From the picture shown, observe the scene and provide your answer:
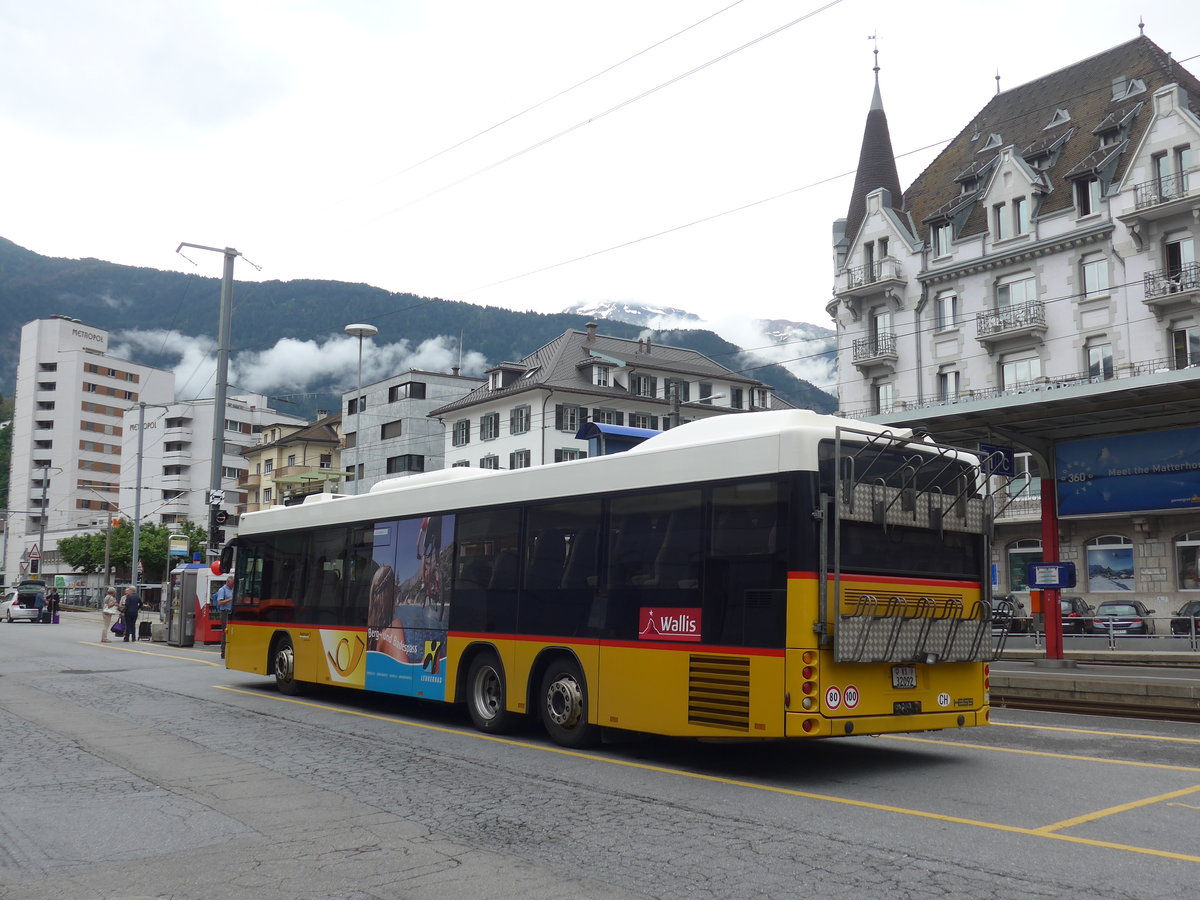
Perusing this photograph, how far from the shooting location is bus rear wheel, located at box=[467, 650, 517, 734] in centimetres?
1252

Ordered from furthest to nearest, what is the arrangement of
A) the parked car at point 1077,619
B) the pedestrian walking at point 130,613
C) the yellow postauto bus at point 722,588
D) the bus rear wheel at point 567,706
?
the parked car at point 1077,619
the pedestrian walking at point 130,613
the bus rear wheel at point 567,706
the yellow postauto bus at point 722,588

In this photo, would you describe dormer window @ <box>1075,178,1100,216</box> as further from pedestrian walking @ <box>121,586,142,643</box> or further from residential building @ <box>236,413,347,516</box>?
residential building @ <box>236,413,347,516</box>

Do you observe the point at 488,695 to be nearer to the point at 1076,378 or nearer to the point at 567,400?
the point at 1076,378

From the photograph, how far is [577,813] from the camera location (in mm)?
7984

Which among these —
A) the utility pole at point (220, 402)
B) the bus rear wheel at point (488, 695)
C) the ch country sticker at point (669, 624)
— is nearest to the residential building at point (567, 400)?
the utility pole at point (220, 402)

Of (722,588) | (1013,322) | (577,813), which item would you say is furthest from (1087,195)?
(577,813)

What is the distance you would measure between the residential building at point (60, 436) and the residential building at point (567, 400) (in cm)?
6653

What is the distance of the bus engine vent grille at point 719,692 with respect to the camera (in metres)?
9.58

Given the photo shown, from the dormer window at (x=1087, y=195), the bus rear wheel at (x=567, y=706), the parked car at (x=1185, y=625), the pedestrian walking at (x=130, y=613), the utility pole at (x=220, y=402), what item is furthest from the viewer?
the dormer window at (x=1087, y=195)

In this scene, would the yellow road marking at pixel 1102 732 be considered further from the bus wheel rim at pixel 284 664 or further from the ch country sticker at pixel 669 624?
the bus wheel rim at pixel 284 664

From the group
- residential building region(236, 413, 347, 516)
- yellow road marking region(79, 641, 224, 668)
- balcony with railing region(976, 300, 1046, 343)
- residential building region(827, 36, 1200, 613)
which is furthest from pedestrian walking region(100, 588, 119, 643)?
residential building region(236, 413, 347, 516)

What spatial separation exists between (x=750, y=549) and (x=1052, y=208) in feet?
144

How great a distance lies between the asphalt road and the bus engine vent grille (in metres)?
0.51

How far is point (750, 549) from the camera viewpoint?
9750mm
